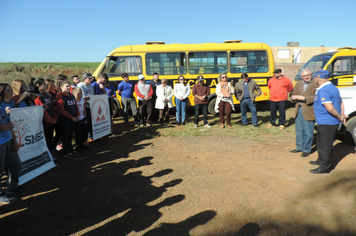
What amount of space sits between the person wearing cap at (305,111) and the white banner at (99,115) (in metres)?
5.21

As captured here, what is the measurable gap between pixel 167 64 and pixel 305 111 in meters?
6.57

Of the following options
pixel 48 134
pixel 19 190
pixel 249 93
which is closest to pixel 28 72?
pixel 48 134

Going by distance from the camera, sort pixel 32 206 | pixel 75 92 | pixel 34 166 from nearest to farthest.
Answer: pixel 32 206
pixel 34 166
pixel 75 92

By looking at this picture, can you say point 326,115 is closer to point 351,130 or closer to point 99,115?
point 351,130

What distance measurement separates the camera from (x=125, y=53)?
33.5ft

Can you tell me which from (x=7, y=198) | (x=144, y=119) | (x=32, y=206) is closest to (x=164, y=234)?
(x=32, y=206)

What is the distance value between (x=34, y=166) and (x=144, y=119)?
5057 mm

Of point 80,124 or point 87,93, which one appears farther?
point 87,93

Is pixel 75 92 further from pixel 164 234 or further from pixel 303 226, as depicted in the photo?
pixel 303 226

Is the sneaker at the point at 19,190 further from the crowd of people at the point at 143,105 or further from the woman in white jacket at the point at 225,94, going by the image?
the woman in white jacket at the point at 225,94

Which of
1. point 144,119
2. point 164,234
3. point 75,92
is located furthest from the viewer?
point 144,119

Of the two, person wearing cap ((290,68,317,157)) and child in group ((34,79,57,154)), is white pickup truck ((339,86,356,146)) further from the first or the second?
child in group ((34,79,57,154))

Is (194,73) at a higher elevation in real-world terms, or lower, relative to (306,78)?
higher

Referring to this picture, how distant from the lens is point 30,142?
174 inches
